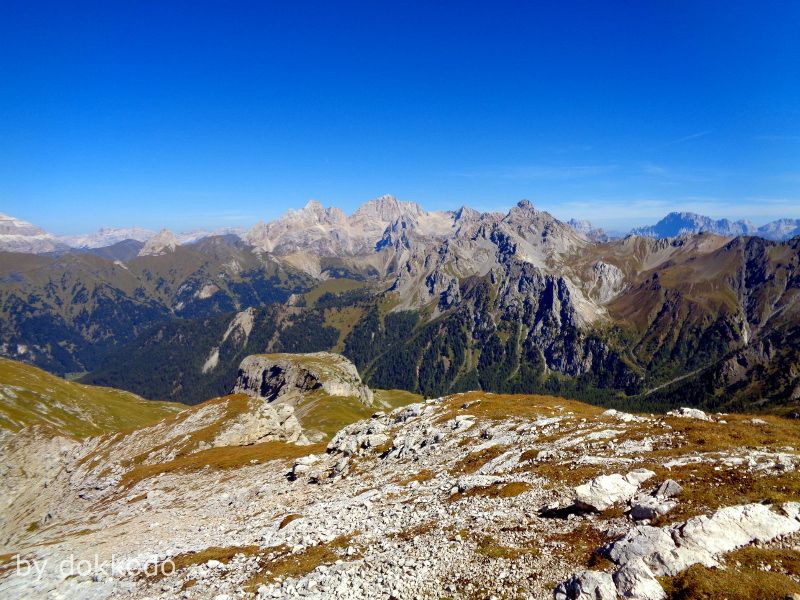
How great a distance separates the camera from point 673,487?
2181cm

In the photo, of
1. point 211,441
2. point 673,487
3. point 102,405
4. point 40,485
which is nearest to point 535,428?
point 673,487

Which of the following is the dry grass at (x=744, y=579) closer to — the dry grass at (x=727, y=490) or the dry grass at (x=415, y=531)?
the dry grass at (x=727, y=490)

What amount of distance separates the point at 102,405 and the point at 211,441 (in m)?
154

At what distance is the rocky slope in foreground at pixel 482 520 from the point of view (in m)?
17.3

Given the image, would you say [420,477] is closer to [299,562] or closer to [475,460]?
[475,460]

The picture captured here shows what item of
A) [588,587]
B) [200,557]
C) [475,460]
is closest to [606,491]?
[588,587]

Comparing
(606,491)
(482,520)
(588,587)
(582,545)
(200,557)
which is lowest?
(200,557)

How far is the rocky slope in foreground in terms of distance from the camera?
681 inches

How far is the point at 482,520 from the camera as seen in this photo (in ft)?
81.1

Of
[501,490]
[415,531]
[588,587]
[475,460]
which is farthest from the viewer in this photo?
[475,460]

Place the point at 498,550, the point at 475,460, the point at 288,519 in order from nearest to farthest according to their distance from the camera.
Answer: the point at 498,550 → the point at 288,519 → the point at 475,460

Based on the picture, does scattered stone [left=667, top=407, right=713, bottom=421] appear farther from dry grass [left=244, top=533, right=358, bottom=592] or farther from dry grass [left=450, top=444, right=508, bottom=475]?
dry grass [left=244, top=533, right=358, bottom=592]

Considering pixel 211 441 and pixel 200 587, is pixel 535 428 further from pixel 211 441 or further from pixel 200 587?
pixel 211 441

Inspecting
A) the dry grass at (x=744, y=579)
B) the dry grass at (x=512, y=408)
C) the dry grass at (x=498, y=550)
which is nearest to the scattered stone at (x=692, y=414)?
the dry grass at (x=512, y=408)
